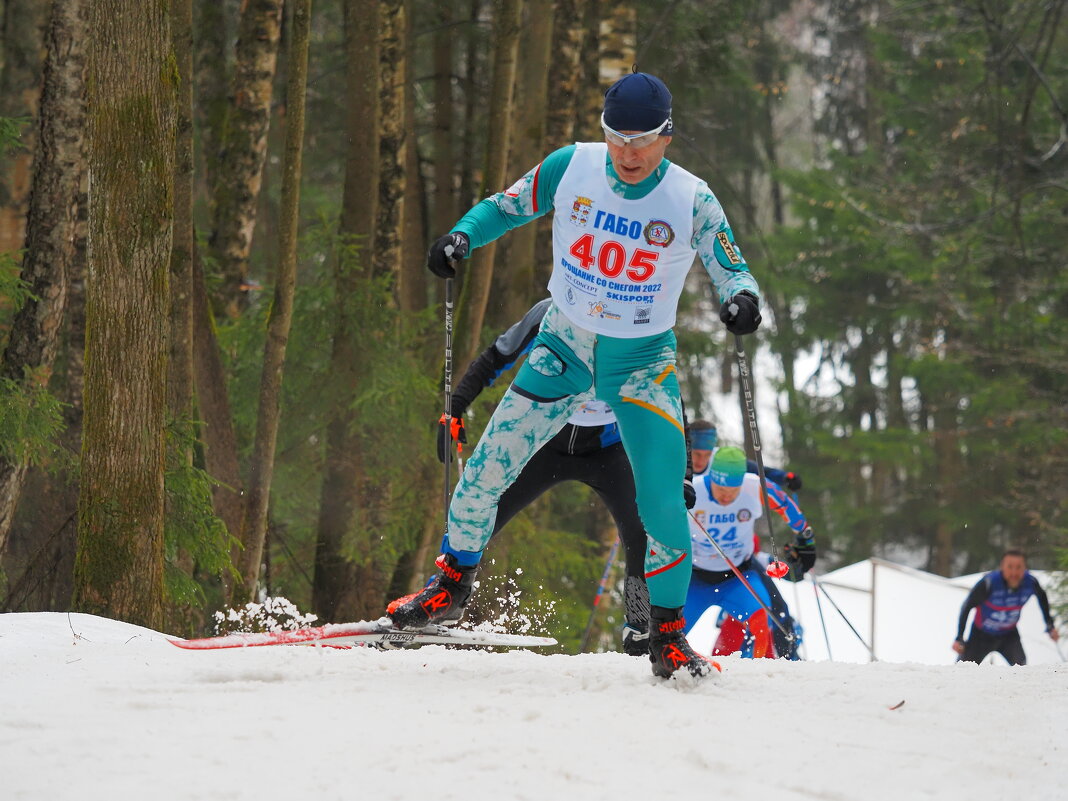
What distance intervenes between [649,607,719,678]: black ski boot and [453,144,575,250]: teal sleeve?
5.38 feet

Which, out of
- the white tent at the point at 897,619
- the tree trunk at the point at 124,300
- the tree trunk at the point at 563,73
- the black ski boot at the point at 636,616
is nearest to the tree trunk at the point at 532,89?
the tree trunk at the point at 563,73

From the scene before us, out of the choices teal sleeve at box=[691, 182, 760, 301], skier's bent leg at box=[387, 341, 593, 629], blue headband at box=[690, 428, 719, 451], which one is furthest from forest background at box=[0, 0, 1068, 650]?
teal sleeve at box=[691, 182, 760, 301]

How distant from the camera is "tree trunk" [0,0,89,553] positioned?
5.97 meters

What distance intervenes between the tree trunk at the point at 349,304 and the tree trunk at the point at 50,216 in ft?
9.14

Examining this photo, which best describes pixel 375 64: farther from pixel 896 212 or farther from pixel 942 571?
pixel 942 571

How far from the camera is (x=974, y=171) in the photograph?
728 inches

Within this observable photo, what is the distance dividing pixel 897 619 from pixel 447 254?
11.0 meters

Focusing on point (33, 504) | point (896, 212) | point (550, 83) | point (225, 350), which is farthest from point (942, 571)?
point (33, 504)

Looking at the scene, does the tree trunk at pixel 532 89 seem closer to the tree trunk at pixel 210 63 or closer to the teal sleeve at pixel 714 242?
the tree trunk at pixel 210 63

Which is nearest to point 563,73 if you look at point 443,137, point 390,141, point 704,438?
point 390,141

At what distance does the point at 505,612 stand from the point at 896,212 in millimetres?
15031

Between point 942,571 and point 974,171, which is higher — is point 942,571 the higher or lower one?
the lower one

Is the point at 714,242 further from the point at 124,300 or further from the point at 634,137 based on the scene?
the point at 124,300

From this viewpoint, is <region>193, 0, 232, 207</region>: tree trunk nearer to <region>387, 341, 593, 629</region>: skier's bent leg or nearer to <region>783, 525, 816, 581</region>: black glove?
<region>783, 525, 816, 581</region>: black glove
